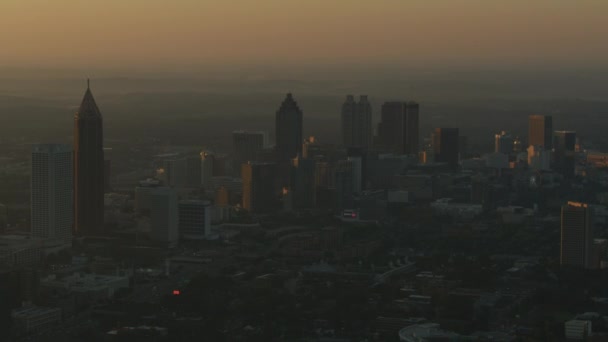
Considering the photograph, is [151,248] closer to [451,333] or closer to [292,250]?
[292,250]

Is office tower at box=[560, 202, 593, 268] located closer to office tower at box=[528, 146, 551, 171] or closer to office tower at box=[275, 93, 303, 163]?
office tower at box=[275, 93, 303, 163]

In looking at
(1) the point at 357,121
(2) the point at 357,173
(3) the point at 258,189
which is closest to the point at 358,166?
(2) the point at 357,173

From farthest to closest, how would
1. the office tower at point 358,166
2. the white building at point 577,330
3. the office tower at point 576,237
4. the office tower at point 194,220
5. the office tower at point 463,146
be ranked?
the office tower at point 463,146, the office tower at point 358,166, the office tower at point 194,220, the office tower at point 576,237, the white building at point 577,330

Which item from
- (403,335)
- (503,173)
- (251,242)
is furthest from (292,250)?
(503,173)

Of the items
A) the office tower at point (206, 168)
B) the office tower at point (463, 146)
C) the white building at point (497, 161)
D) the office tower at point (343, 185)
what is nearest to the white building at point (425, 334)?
the office tower at point (343, 185)

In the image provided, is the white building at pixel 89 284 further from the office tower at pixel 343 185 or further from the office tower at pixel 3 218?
the office tower at pixel 343 185

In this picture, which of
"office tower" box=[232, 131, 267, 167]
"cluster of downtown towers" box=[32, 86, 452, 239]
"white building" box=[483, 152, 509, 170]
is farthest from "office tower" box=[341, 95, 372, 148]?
"cluster of downtown towers" box=[32, 86, 452, 239]
